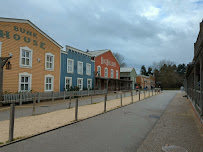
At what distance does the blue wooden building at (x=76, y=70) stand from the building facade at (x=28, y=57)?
113 centimetres

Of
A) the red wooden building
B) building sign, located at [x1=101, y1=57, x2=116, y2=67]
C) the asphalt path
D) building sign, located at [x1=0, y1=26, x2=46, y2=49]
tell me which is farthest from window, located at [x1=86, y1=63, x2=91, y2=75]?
the asphalt path

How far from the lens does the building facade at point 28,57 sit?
14.6 metres

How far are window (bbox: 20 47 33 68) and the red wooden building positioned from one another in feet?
42.1

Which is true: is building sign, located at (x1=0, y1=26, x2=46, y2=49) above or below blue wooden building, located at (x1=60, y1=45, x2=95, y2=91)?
above

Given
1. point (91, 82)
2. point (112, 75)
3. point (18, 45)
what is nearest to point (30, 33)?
point (18, 45)

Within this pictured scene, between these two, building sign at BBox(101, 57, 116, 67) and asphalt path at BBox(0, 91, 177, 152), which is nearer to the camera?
asphalt path at BBox(0, 91, 177, 152)

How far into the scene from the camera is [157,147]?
415cm

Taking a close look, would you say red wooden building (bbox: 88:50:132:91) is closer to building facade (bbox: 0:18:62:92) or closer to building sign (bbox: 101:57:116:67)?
building sign (bbox: 101:57:116:67)

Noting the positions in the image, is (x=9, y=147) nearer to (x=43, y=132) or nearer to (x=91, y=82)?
(x=43, y=132)

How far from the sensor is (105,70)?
32062 millimetres

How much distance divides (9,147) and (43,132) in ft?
4.43

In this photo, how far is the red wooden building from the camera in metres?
29.0

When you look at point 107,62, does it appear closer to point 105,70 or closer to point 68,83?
point 105,70

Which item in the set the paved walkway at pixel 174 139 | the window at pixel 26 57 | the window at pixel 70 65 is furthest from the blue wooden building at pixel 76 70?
the paved walkway at pixel 174 139
